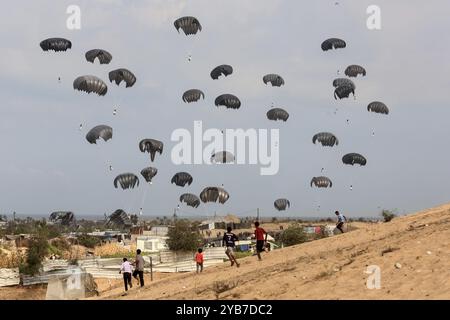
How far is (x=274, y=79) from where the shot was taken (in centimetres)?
5041

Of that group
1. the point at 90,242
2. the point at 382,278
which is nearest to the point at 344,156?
the point at 382,278

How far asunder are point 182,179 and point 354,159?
1586 cm

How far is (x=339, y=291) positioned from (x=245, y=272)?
7217mm

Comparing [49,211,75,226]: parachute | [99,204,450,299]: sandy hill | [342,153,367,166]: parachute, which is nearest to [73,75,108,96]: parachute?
[99,204,450,299]: sandy hill

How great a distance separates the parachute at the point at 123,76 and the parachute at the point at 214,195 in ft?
37.8

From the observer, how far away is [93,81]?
42531 millimetres

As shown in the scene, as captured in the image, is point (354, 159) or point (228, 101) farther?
point (354, 159)

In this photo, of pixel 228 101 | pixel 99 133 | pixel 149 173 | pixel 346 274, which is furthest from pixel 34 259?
pixel 346 274

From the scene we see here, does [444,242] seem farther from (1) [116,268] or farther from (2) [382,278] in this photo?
(1) [116,268]

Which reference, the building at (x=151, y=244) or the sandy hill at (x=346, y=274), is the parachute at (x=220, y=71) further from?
the building at (x=151, y=244)

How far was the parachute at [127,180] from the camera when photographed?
46.3 meters

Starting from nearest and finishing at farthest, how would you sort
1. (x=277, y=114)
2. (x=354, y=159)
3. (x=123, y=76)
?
(x=123, y=76) → (x=277, y=114) → (x=354, y=159)

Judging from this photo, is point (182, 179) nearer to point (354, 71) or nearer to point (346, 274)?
point (354, 71)

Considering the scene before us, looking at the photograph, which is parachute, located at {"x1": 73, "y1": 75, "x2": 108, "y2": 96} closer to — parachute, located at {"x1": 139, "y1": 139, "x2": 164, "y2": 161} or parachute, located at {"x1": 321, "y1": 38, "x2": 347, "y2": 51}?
parachute, located at {"x1": 139, "y1": 139, "x2": 164, "y2": 161}
